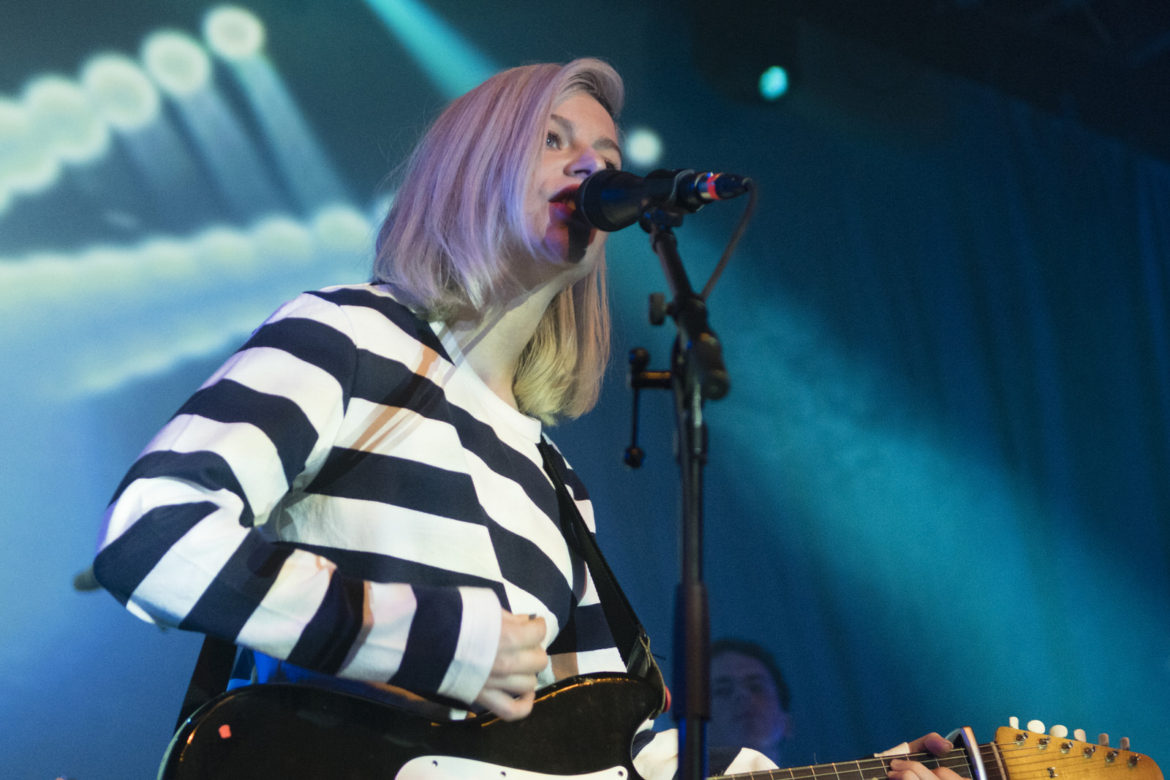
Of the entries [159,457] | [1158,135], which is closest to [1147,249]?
[1158,135]

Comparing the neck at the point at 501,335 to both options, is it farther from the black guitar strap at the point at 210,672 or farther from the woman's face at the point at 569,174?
the black guitar strap at the point at 210,672

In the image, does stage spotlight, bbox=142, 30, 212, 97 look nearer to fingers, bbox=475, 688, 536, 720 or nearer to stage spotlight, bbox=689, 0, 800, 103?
stage spotlight, bbox=689, 0, 800, 103

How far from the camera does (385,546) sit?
1432 millimetres

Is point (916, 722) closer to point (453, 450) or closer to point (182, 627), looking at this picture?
point (453, 450)

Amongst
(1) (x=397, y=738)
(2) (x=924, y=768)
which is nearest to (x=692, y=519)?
(1) (x=397, y=738)

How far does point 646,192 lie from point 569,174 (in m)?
0.50

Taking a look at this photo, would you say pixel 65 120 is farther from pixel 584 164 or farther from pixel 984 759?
pixel 984 759

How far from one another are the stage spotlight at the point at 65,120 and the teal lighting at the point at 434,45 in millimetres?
1219

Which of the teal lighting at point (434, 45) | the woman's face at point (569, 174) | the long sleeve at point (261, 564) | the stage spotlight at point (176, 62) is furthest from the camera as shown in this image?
the teal lighting at point (434, 45)

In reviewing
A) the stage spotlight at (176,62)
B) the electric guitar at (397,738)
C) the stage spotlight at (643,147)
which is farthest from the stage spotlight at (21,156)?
the electric guitar at (397,738)

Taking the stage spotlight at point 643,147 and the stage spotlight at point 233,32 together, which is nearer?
the stage spotlight at point 233,32

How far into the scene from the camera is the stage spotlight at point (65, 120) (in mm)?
2959

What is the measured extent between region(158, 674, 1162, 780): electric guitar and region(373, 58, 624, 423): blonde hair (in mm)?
816

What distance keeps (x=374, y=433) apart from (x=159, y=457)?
40 centimetres
